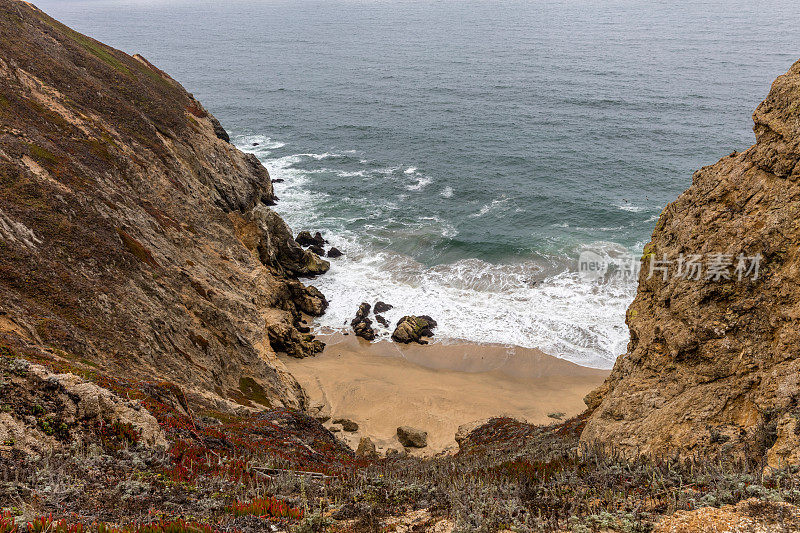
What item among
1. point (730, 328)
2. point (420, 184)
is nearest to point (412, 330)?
point (730, 328)

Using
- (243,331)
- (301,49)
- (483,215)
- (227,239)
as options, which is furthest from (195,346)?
(301,49)

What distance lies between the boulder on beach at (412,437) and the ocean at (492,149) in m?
11.8

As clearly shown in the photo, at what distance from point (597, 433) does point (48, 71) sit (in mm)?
45236

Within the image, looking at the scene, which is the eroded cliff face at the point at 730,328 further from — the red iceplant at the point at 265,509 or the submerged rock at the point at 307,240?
the submerged rock at the point at 307,240

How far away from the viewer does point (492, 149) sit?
73.4 m

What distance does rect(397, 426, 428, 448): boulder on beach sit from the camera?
25500mm

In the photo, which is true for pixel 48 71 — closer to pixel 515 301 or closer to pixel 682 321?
pixel 515 301

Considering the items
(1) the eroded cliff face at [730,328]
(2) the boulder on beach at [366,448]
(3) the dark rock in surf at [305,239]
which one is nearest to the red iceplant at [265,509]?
(1) the eroded cliff face at [730,328]

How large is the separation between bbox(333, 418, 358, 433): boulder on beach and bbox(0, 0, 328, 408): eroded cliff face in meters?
2.90

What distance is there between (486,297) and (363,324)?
485 inches

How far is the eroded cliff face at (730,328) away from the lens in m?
10.4

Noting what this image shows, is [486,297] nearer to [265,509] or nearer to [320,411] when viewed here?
[320,411]

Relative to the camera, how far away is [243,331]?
27.7 metres

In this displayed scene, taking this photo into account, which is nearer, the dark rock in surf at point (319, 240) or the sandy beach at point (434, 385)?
the sandy beach at point (434, 385)
